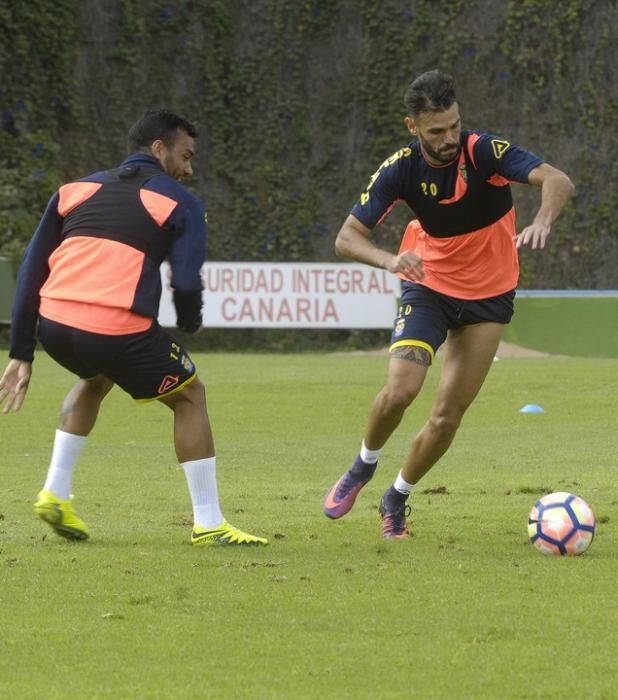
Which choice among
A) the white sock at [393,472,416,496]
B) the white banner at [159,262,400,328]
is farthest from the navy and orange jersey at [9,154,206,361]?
the white banner at [159,262,400,328]

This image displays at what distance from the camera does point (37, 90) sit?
31109 mm

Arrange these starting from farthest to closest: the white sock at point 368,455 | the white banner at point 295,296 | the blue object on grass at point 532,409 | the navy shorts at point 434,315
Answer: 1. the white banner at point 295,296
2. the blue object on grass at point 532,409
3. the white sock at point 368,455
4. the navy shorts at point 434,315

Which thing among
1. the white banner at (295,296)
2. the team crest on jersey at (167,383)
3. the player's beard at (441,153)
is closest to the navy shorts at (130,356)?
the team crest on jersey at (167,383)

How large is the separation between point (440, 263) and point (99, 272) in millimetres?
1964

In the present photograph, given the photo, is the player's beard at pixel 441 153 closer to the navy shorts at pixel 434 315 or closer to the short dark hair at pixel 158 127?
the navy shorts at pixel 434 315

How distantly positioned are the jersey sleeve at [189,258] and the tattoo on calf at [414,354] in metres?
1.21

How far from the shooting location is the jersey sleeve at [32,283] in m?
7.46

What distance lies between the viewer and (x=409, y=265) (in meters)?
7.25

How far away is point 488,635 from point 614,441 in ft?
26.9

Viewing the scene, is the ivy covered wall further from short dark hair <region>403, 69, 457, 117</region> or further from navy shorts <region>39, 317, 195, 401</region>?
navy shorts <region>39, 317, 195, 401</region>

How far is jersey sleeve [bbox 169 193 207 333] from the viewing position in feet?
23.6

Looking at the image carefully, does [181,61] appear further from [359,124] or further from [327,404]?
[327,404]

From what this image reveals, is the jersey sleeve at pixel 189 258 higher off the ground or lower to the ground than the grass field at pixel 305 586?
higher

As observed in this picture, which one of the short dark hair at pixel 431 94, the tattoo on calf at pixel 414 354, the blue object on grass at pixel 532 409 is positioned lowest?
the blue object on grass at pixel 532 409
